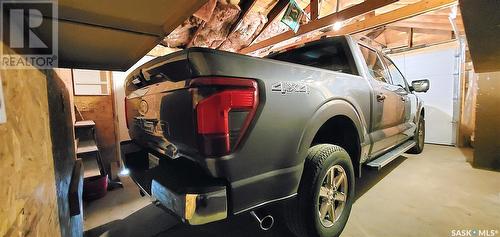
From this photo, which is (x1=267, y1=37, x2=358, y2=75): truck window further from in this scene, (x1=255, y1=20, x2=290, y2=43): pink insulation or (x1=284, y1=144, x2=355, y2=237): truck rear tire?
(x1=255, y1=20, x2=290, y2=43): pink insulation

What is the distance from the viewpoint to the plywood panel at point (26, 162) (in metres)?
0.69

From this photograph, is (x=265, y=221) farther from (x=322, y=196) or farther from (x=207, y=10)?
(x=207, y=10)

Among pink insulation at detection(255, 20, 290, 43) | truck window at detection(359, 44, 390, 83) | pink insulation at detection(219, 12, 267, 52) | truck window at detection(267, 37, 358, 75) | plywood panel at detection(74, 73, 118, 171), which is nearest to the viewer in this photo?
truck window at detection(267, 37, 358, 75)

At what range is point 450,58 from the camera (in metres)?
5.12

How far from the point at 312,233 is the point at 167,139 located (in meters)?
1.14

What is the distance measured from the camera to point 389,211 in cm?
212

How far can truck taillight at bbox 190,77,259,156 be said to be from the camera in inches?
40.6

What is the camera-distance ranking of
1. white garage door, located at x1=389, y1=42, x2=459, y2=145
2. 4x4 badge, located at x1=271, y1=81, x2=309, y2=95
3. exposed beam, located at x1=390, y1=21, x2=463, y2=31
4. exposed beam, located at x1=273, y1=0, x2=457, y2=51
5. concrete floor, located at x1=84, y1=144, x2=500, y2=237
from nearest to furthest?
4x4 badge, located at x1=271, y1=81, x2=309, y2=95, concrete floor, located at x1=84, y1=144, x2=500, y2=237, exposed beam, located at x1=273, y1=0, x2=457, y2=51, exposed beam, located at x1=390, y1=21, x2=463, y2=31, white garage door, located at x1=389, y1=42, x2=459, y2=145

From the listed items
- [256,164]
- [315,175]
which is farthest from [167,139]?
[315,175]

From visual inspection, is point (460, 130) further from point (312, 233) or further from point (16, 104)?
point (16, 104)

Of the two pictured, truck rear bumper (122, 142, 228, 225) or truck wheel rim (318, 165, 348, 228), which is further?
truck wheel rim (318, 165, 348, 228)

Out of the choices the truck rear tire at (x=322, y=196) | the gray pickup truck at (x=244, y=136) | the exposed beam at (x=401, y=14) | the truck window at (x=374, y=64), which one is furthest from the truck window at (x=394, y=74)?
the truck rear tire at (x=322, y=196)

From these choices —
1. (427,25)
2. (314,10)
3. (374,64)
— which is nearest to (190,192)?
(374,64)

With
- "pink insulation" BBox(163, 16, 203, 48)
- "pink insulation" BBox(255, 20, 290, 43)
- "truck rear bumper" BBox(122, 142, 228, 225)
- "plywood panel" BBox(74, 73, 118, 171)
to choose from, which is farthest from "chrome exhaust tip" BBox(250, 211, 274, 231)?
"pink insulation" BBox(255, 20, 290, 43)
